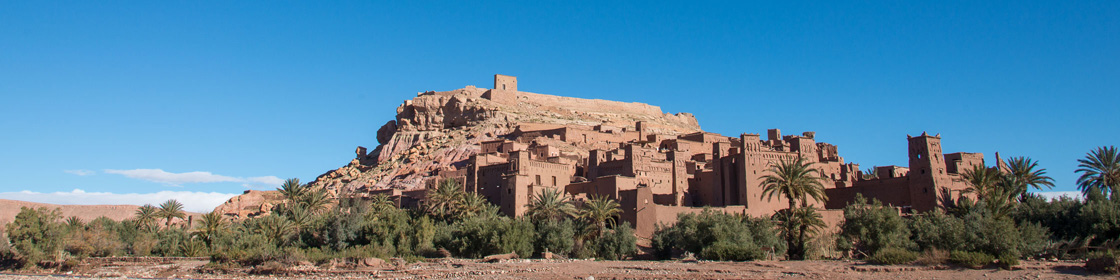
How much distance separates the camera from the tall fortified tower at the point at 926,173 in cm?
3816

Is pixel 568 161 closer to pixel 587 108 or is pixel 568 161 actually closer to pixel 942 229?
pixel 942 229

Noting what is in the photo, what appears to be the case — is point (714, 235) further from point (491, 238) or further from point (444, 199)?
point (444, 199)

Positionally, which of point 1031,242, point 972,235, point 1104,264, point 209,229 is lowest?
point 1104,264

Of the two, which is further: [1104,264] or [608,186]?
[608,186]

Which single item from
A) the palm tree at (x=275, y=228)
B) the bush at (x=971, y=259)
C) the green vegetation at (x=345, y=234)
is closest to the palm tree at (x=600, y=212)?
the green vegetation at (x=345, y=234)

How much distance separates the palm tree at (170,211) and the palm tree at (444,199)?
1487cm

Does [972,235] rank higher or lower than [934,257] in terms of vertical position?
higher

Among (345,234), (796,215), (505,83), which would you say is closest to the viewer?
(796,215)

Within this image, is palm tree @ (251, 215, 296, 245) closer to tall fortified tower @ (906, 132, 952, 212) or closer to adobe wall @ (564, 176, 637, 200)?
adobe wall @ (564, 176, 637, 200)

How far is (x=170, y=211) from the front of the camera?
4709 centimetres

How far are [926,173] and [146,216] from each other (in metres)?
40.4

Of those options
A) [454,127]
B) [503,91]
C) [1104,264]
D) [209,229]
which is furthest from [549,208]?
[503,91]

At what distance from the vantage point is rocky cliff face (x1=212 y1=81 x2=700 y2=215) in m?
60.8

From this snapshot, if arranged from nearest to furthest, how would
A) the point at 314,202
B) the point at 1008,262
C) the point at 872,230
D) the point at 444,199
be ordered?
the point at 1008,262 < the point at 872,230 < the point at 444,199 < the point at 314,202
